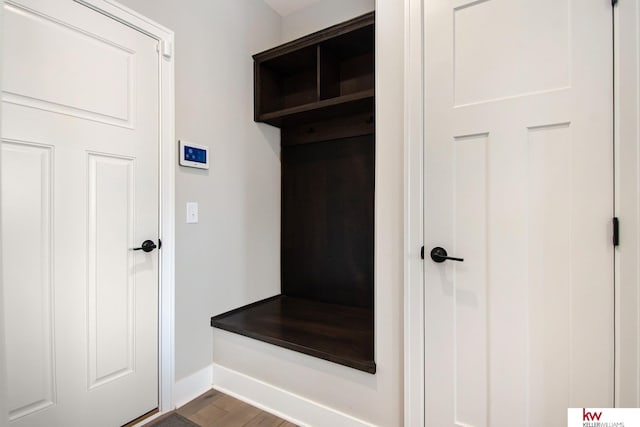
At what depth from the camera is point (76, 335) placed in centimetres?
140

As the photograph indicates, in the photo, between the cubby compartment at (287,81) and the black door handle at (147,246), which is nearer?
the black door handle at (147,246)

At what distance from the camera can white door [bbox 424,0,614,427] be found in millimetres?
1048

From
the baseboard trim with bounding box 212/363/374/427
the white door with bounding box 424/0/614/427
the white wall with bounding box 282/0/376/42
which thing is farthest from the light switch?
the white wall with bounding box 282/0/376/42

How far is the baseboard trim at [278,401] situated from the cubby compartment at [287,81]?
1.95 meters

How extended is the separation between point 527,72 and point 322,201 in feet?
5.31

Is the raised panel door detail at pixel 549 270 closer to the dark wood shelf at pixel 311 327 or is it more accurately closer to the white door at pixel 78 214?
the dark wood shelf at pixel 311 327

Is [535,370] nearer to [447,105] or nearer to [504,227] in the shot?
[504,227]

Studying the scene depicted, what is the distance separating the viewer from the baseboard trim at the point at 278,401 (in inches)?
60.7

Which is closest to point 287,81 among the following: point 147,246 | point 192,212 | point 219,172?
point 219,172

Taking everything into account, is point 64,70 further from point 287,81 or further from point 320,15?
point 320,15

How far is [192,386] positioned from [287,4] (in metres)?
2.98

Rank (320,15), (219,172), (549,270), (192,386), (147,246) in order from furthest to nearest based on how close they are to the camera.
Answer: (320,15) → (219,172) → (192,386) → (147,246) → (549,270)

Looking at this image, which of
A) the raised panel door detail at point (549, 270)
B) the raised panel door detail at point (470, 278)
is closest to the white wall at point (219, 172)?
the raised panel door detail at point (470, 278)

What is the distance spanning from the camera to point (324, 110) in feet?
7.05
